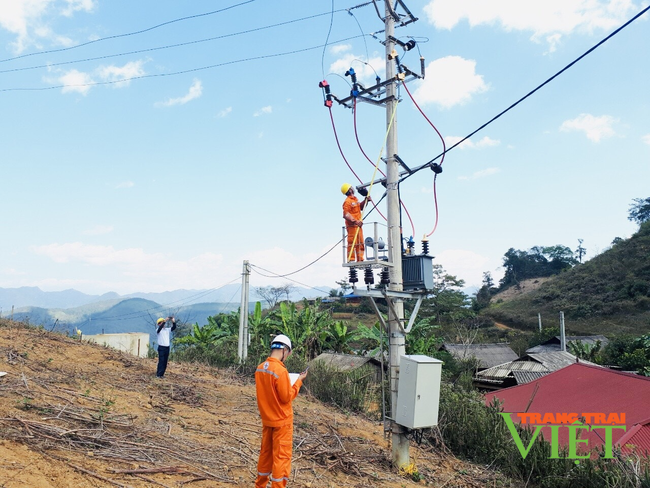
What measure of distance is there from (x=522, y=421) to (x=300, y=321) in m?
12.8

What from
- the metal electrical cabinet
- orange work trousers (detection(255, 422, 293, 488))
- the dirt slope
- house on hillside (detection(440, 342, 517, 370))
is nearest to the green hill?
house on hillside (detection(440, 342, 517, 370))

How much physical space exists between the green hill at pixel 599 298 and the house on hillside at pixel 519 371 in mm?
22672

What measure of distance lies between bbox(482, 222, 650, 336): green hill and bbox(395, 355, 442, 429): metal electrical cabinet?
135 feet

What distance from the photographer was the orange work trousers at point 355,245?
693cm

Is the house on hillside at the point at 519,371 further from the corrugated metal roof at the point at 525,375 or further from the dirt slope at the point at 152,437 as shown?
the dirt slope at the point at 152,437

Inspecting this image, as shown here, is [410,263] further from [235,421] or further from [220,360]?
[220,360]

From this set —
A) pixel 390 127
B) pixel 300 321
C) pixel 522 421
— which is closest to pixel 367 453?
pixel 522 421

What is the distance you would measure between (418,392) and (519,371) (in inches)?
635

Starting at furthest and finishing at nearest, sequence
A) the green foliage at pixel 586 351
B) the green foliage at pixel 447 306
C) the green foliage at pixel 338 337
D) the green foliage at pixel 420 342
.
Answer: the green foliage at pixel 447 306, the green foliage at pixel 586 351, the green foliage at pixel 338 337, the green foliage at pixel 420 342

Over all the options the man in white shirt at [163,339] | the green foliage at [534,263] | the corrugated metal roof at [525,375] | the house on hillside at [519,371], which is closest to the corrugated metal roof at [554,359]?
the house on hillside at [519,371]

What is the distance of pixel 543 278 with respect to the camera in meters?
71.8

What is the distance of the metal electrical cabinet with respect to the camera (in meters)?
6.49

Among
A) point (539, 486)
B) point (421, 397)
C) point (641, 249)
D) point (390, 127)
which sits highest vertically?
point (641, 249)

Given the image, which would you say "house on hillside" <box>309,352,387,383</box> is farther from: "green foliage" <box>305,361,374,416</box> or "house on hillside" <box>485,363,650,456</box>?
"house on hillside" <box>485,363,650,456</box>
